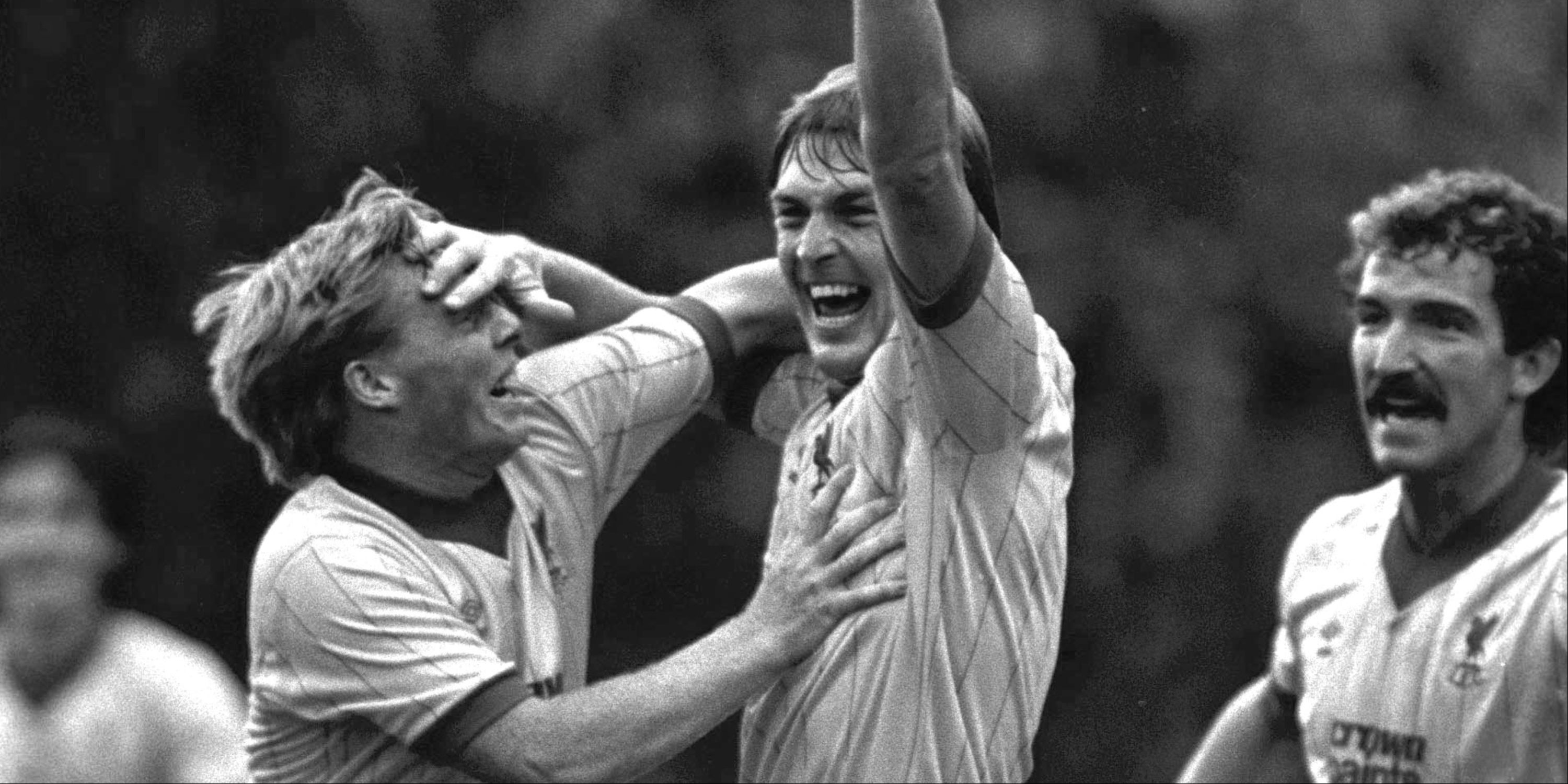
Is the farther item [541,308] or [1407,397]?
[1407,397]

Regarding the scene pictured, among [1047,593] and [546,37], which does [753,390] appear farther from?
[546,37]

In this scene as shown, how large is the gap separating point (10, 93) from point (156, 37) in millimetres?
327

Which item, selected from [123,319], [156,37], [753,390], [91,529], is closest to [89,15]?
[156,37]

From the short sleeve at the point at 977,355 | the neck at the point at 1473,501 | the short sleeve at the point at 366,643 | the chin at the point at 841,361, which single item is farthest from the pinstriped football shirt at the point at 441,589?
the neck at the point at 1473,501

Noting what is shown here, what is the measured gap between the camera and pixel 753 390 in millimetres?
5242

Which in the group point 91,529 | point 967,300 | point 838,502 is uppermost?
point 967,300

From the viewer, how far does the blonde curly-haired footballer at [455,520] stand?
4.69m

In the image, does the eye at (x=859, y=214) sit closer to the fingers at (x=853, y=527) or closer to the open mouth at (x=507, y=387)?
the fingers at (x=853, y=527)

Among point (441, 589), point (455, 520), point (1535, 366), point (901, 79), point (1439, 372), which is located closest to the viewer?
point (901, 79)

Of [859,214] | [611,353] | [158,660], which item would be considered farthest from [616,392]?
[158,660]

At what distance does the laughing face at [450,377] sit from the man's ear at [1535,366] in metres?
1.84

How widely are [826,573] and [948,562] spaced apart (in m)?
0.15

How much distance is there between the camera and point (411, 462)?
4926 millimetres

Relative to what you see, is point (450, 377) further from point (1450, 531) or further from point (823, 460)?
point (1450, 531)
